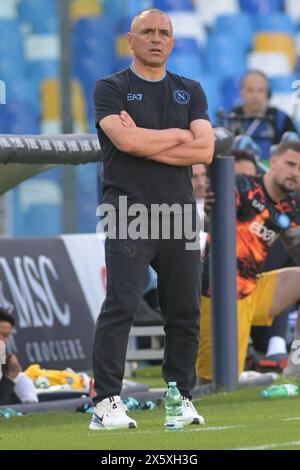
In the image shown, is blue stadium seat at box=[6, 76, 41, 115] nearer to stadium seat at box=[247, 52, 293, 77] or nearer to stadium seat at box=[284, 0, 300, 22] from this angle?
stadium seat at box=[247, 52, 293, 77]

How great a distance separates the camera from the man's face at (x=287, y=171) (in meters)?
11.1

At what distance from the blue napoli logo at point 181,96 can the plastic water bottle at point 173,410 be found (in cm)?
142

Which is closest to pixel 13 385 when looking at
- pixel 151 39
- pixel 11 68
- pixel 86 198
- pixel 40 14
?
pixel 151 39

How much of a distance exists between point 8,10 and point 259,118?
33.0 ft

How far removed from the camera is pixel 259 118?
15070mm

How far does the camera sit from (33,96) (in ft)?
78.6

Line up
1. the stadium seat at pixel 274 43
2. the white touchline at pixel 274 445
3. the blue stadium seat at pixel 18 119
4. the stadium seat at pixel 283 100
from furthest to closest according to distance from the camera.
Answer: the stadium seat at pixel 274 43
the stadium seat at pixel 283 100
the blue stadium seat at pixel 18 119
the white touchline at pixel 274 445

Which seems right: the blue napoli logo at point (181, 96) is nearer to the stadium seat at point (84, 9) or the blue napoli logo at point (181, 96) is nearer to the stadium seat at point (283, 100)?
the stadium seat at point (84, 9)

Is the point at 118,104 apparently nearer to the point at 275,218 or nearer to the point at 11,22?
the point at 275,218

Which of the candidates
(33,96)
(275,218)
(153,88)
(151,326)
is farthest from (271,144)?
(33,96)

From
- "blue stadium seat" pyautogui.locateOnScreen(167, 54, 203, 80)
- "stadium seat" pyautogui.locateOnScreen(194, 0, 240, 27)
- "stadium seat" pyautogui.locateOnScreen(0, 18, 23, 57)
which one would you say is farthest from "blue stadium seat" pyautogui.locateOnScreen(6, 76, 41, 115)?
"stadium seat" pyautogui.locateOnScreen(194, 0, 240, 27)

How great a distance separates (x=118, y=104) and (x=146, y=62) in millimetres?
256

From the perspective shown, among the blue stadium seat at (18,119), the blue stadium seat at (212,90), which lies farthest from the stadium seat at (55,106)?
the blue stadium seat at (212,90)

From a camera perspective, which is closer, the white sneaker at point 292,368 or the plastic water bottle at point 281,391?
the plastic water bottle at point 281,391
